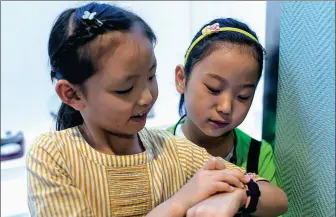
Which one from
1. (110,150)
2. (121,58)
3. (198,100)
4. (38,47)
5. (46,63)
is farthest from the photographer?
(38,47)

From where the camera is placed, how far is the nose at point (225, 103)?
0.90 m

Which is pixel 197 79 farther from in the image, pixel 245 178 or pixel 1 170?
pixel 1 170

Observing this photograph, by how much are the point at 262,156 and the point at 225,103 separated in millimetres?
222

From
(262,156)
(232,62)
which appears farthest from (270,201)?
(232,62)

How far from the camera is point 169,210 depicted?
2.45 feet

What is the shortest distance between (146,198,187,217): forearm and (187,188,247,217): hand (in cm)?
2

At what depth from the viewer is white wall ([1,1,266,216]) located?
79.7 inches

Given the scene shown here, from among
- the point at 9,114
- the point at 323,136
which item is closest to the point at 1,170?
the point at 9,114

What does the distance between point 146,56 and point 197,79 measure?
0.76ft

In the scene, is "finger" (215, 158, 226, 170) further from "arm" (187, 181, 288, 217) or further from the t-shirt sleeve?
the t-shirt sleeve

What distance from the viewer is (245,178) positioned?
820 millimetres

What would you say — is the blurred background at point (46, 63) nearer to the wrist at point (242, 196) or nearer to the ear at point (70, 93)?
the wrist at point (242, 196)

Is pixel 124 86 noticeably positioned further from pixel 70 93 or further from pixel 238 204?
pixel 238 204

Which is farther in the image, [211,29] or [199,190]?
[211,29]
